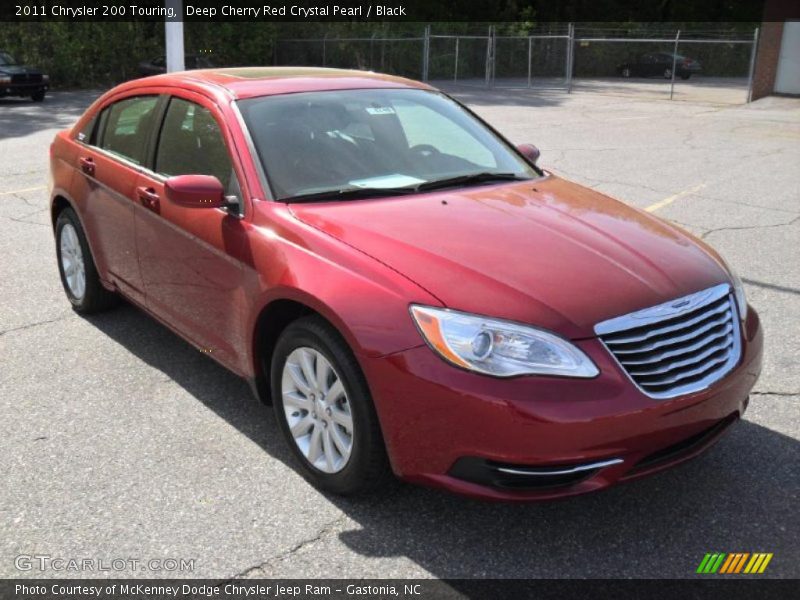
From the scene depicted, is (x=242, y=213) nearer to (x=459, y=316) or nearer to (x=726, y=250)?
(x=459, y=316)

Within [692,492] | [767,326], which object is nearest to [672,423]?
[692,492]

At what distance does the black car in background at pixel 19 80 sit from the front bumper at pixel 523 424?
2440 centimetres

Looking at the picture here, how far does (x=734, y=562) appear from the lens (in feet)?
9.68

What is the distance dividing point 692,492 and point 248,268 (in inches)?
80.6

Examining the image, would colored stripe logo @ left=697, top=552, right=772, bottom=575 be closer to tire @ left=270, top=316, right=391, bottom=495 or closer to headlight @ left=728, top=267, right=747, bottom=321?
headlight @ left=728, top=267, right=747, bottom=321

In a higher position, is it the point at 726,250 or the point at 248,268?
the point at 248,268

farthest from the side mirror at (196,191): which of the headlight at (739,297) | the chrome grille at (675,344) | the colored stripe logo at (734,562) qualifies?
the colored stripe logo at (734,562)

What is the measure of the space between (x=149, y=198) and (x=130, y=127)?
796 mm

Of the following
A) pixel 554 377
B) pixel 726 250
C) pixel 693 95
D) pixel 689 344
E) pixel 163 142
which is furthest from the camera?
pixel 693 95

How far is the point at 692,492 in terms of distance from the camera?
134 inches

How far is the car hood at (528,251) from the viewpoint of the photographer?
115 inches

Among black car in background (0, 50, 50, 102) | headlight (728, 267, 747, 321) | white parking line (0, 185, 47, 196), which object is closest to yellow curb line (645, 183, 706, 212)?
headlight (728, 267, 747, 321)

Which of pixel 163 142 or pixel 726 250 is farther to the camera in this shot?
Result: pixel 726 250

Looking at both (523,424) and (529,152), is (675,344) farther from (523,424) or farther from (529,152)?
(529,152)
